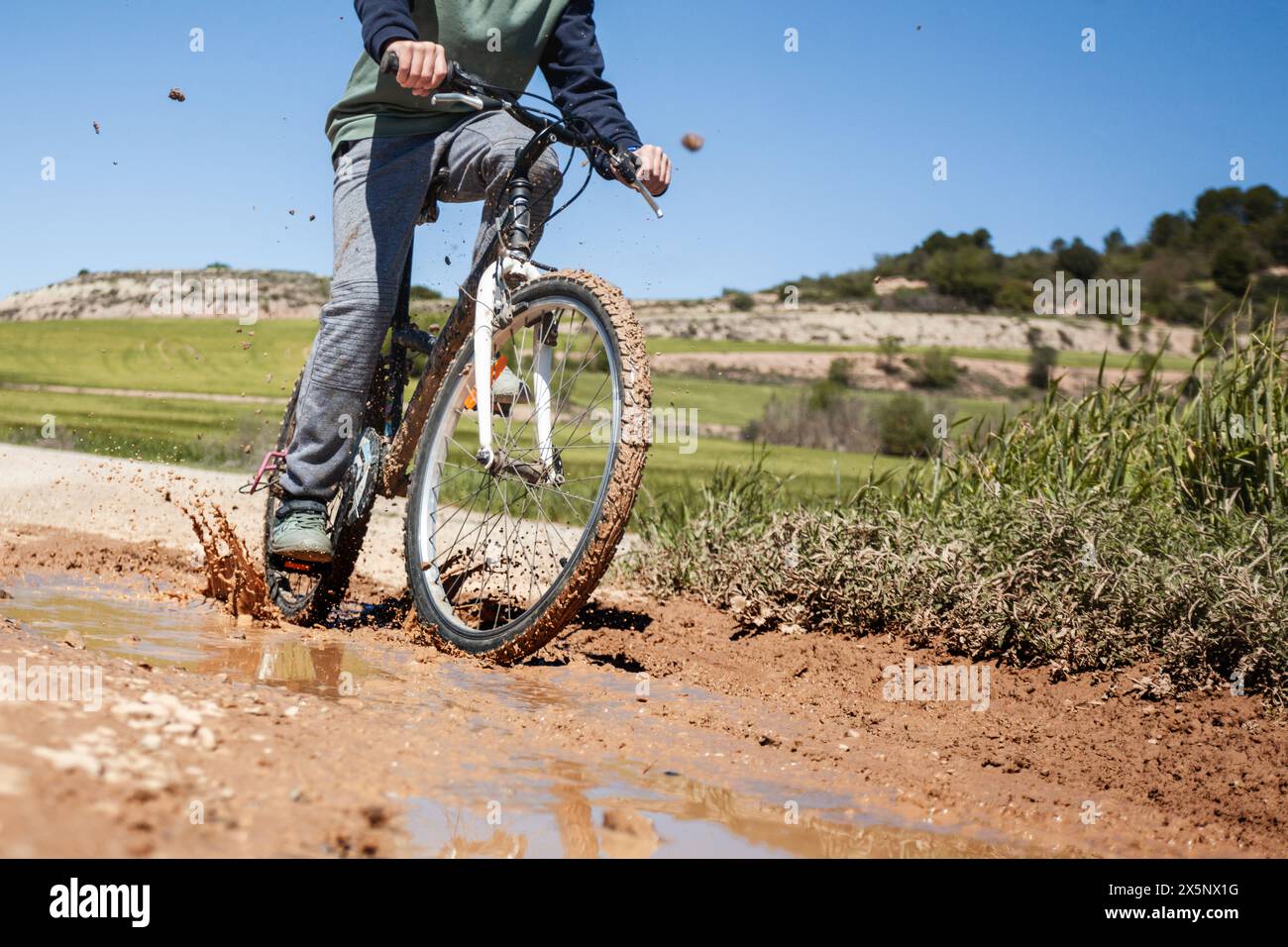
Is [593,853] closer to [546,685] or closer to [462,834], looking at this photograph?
[462,834]

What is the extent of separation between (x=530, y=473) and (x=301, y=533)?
94 cm

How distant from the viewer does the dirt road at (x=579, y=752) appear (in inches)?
61.6

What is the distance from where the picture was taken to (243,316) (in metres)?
4.86

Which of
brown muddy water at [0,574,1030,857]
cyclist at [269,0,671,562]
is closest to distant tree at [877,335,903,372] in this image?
cyclist at [269,0,671,562]

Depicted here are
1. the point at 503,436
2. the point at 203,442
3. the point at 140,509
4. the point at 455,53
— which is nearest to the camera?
the point at 503,436

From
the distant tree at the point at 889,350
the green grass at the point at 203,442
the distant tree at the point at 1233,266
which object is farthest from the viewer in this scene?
the distant tree at the point at 1233,266

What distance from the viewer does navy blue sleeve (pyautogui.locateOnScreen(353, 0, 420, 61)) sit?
3301 mm

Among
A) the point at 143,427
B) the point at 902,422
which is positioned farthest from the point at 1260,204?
the point at 143,427

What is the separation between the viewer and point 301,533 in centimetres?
381

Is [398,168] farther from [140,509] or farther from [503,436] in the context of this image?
[140,509]

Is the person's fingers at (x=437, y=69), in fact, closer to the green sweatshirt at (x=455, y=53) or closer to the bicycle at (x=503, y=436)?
the bicycle at (x=503, y=436)

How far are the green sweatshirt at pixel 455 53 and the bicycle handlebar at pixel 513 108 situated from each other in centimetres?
27

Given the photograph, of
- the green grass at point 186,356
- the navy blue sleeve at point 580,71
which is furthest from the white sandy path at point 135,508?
the green grass at point 186,356
